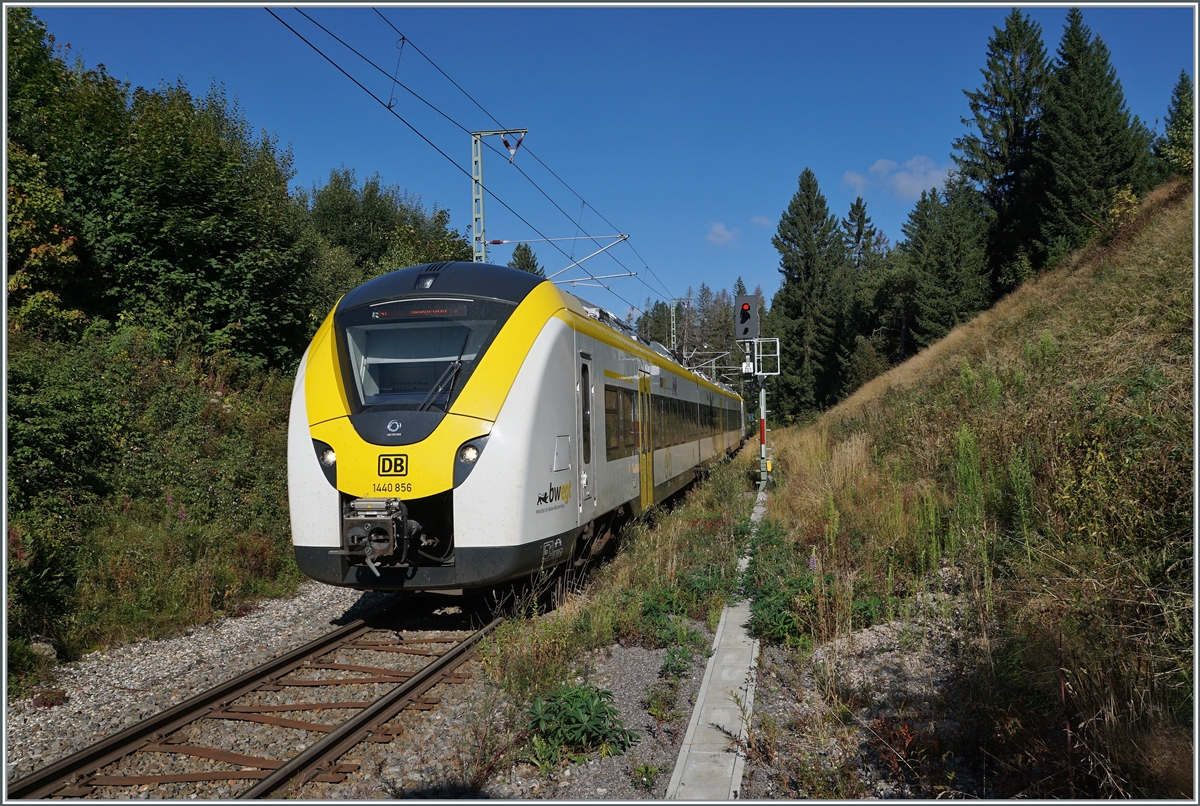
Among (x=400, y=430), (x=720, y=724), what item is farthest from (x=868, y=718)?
(x=400, y=430)

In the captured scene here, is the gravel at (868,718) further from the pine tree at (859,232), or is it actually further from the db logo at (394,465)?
the pine tree at (859,232)

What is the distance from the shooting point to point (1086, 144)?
37.8m

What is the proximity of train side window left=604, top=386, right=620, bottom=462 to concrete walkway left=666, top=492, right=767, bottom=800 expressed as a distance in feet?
9.04

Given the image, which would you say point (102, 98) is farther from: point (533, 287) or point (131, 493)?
point (533, 287)

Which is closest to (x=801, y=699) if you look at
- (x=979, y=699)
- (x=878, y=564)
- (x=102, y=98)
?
(x=979, y=699)

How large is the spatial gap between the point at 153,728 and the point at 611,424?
5.53 m

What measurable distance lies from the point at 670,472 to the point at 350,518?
314 inches

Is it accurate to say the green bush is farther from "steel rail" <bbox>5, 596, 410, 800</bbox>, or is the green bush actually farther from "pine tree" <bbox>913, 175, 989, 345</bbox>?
"pine tree" <bbox>913, 175, 989, 345</bbox>

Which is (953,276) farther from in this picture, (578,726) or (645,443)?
(578,726)

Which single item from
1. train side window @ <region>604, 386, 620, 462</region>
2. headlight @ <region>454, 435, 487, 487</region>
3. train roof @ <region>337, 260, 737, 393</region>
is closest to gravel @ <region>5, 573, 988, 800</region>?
headlight @ <region>454, 435, 487, 487</region>

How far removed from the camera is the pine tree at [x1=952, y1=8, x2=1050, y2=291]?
157ft

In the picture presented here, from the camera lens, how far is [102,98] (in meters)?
14.6

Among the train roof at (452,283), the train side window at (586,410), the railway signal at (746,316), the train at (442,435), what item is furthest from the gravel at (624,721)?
the railway signal at (746,316)

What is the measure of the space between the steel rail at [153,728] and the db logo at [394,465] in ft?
5.51
